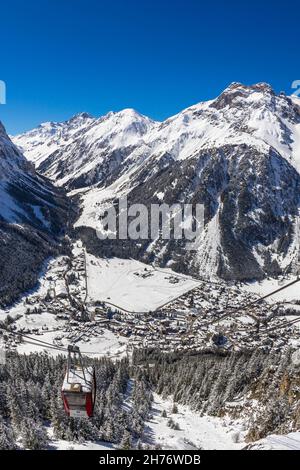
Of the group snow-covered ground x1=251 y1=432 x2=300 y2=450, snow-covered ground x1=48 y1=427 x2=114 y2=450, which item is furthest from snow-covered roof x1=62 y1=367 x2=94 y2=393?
snow-covered ground x1=48 y1=427 x2=114 y2=450

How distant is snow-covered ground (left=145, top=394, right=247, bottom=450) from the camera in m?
→ 70.6

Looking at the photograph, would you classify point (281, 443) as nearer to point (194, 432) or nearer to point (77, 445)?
point (77, 445)

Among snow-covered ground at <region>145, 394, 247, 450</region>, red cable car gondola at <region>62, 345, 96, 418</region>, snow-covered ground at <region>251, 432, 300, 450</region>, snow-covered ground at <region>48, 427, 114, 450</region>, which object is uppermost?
red cable car gondola at <region>62, 345, 96, 418</region>

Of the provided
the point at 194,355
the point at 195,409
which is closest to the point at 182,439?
the point at 195,409

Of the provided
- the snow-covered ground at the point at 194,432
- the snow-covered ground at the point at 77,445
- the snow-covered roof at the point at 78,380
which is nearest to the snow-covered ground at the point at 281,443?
the snow-covered roof at the point at 78,380

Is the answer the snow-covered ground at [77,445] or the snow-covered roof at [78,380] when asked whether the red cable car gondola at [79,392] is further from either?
the snow-covered ground at [77,445]

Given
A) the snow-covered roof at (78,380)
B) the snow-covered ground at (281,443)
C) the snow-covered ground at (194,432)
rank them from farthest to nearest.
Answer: the snow-covered ground at (194,432) → the snow-covered ground at (281,443) → the snow-covered roof at (78,380)

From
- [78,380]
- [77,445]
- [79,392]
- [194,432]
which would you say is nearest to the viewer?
[79,392]

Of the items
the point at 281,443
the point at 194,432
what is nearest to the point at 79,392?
the point at 281,443

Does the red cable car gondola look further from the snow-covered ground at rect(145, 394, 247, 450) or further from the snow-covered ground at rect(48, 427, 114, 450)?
the snow-covered ground at rect(145, 394, 247, 450)

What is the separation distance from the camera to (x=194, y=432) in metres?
80.8

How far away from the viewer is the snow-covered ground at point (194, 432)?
70562 millimetres

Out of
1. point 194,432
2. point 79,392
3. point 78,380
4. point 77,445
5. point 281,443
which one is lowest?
point 194,432

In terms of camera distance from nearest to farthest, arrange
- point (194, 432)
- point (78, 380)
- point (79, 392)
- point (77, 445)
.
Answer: point (79, 392) → point (78, 380) → point (77, 445) → point (194, 432)
